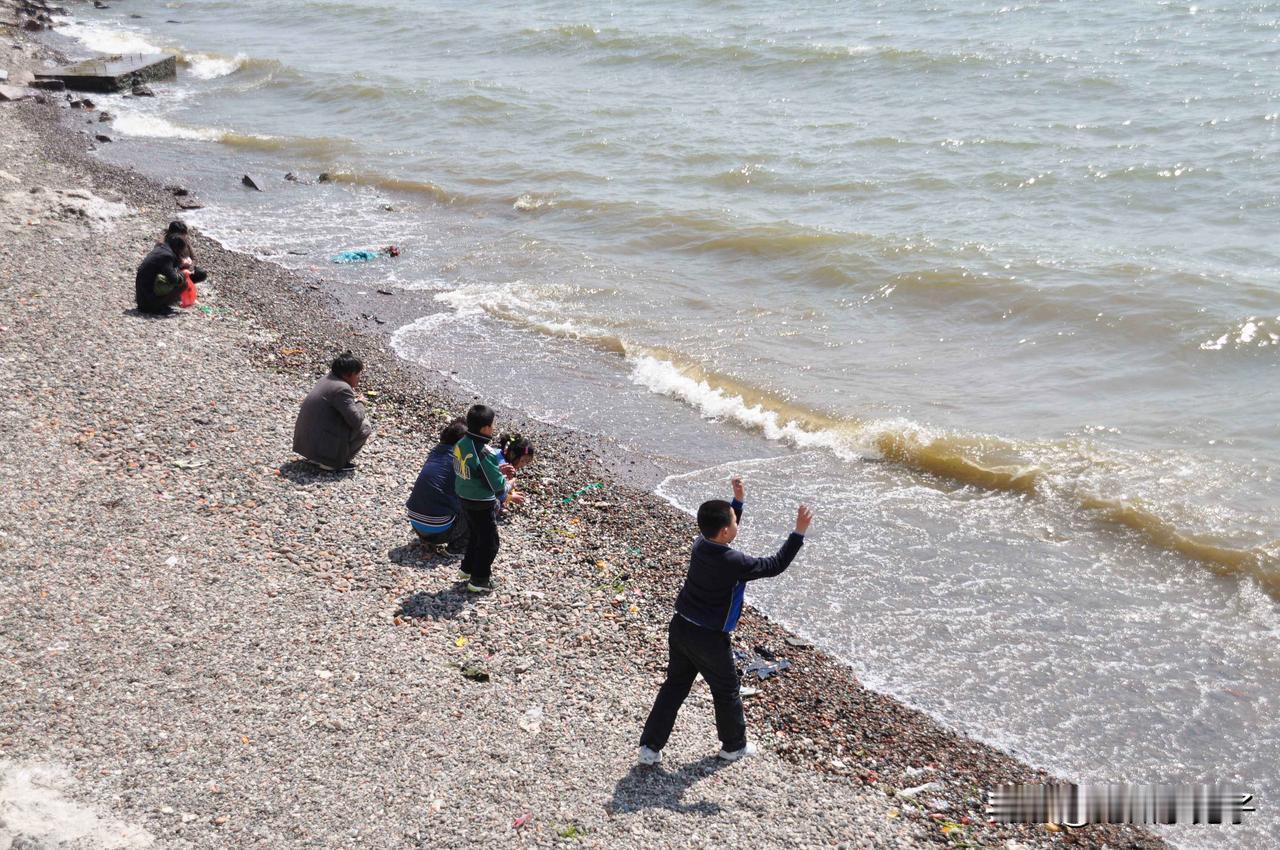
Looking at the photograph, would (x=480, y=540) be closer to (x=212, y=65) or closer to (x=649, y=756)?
(x=649, y=756)

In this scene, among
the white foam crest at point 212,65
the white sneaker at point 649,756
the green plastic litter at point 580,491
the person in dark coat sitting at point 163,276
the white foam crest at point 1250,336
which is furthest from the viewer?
the white foam crest at point 212,65

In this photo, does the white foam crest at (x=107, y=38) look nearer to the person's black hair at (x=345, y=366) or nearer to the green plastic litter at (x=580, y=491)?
the person's black hair at (x=345, y=366)

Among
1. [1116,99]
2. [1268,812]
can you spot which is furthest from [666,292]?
[1116,99]

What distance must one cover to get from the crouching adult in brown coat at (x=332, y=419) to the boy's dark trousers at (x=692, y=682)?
494 cm

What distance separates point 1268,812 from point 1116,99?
23662 millimetres

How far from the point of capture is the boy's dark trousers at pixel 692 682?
704cm

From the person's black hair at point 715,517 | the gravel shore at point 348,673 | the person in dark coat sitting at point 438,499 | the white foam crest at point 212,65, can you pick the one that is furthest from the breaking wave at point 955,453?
the white foam crest at point 212,65

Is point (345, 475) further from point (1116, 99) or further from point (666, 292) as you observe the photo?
point (1116, 99)

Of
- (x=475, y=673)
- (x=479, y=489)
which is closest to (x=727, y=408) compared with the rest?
(x=479, y=489)

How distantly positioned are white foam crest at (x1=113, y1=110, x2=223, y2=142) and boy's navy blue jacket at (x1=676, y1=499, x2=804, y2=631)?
2611 centimetres

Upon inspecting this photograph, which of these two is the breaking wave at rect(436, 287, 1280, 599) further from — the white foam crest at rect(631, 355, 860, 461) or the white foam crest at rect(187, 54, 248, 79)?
the white foam crest at rect(187, 54, 248, 79)

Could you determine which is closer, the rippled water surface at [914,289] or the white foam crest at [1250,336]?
the rippled water surface at [914,289]

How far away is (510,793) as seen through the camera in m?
6.97

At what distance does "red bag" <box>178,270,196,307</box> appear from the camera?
14.9 meters
